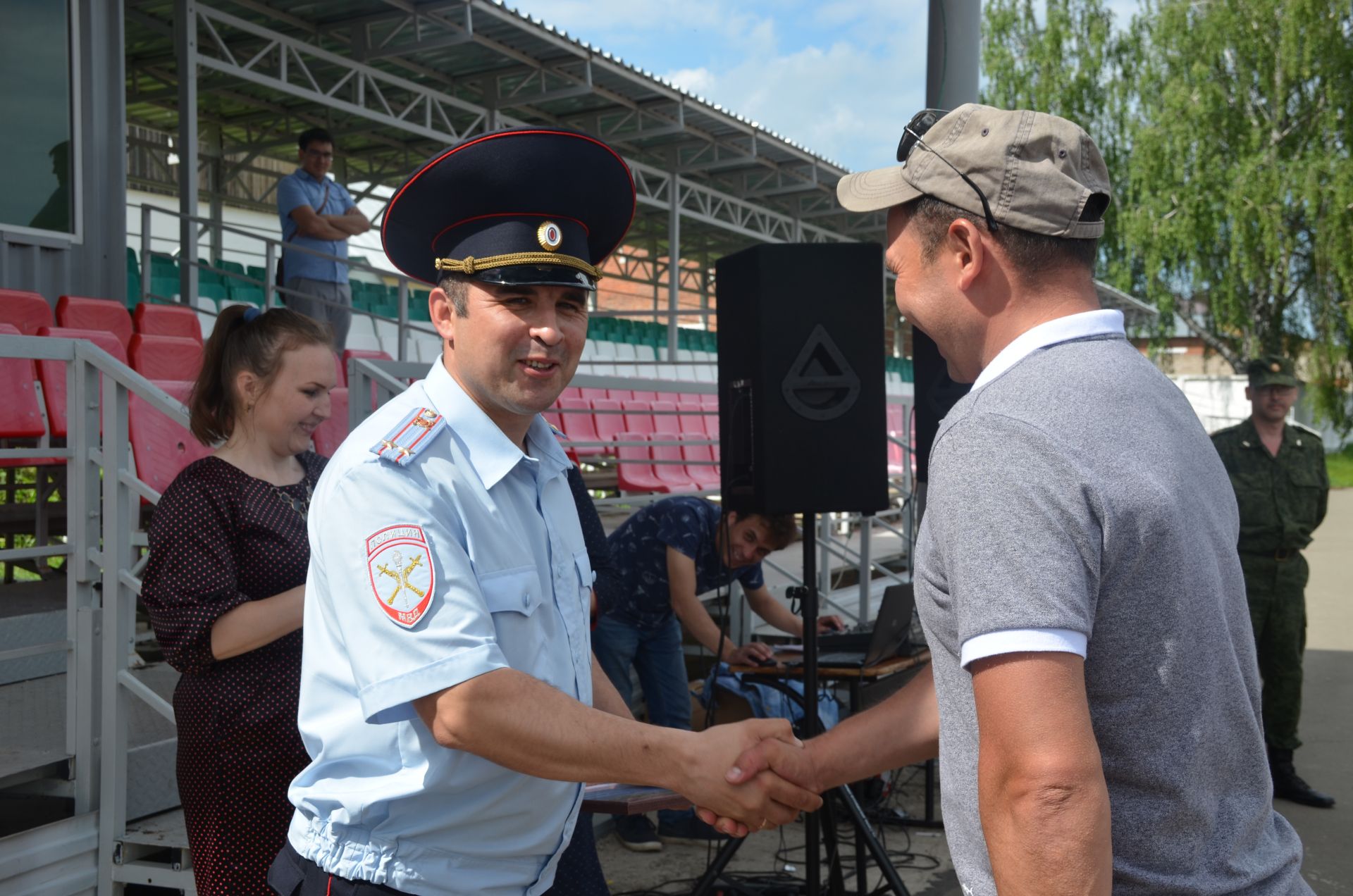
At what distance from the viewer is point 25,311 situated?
19.7ft

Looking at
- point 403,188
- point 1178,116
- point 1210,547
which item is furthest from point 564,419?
point 1178,116

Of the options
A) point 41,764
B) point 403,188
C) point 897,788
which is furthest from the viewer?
point 897,788

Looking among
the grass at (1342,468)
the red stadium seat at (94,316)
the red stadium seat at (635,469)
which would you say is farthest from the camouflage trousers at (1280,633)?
the grass at (1342,468)

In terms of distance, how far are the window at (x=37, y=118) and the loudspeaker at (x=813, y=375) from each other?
18.9 ft

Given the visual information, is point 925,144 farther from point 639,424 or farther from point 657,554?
point 639,424

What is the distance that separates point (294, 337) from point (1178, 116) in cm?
2722

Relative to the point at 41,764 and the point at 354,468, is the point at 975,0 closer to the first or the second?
the point at 354,468

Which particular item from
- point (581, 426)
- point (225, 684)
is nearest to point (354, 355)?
point (581, 426)

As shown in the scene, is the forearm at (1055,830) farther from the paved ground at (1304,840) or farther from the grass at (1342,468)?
the grass at (1342,468)

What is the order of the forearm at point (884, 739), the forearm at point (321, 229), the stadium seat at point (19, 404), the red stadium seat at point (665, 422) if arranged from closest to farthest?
the forearm at point (884, 739) < the stadium seat at point (19, 404) < the forearm at point (321, 229) < the red stadium seat at point (665, 422)

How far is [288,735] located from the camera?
234 centimetres

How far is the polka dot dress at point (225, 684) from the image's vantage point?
2293 mm

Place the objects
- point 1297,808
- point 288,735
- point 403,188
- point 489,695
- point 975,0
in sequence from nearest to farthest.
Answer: point 489,695 → point 403,188 → point 288,735 → point 975,0 → point 1297,808

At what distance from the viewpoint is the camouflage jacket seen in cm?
556
